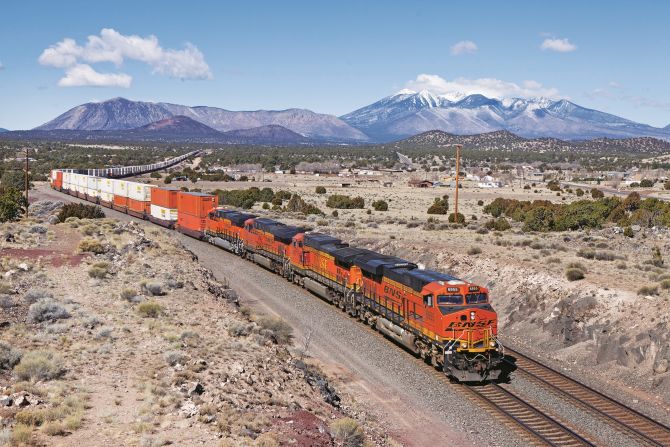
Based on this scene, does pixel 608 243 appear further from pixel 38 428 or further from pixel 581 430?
pixel 38 428

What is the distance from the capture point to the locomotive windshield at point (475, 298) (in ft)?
84.4

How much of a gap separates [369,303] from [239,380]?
12188mm

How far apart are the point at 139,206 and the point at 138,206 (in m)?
0.38

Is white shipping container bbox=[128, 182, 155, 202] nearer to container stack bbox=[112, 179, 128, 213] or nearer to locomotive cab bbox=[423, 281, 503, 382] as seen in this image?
container stack bbox=[112, 179, 128, 213]

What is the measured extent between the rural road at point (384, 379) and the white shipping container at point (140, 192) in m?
36.5

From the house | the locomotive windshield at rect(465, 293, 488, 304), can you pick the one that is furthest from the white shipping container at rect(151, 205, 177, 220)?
the house

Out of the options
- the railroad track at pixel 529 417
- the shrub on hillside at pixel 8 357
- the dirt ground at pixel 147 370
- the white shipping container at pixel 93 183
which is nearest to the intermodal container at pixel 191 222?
the dirt ground at pixel 147 370

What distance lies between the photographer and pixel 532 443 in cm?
2008

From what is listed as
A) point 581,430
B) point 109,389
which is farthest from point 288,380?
point 581,430

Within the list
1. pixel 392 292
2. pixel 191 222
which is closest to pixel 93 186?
pixel 191 222

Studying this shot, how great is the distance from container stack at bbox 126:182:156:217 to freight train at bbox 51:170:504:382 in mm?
17815

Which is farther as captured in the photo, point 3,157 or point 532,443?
point 3,157

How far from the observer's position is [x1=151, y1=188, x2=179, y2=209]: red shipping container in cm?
6731

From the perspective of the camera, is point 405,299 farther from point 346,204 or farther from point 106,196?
point 106,196
